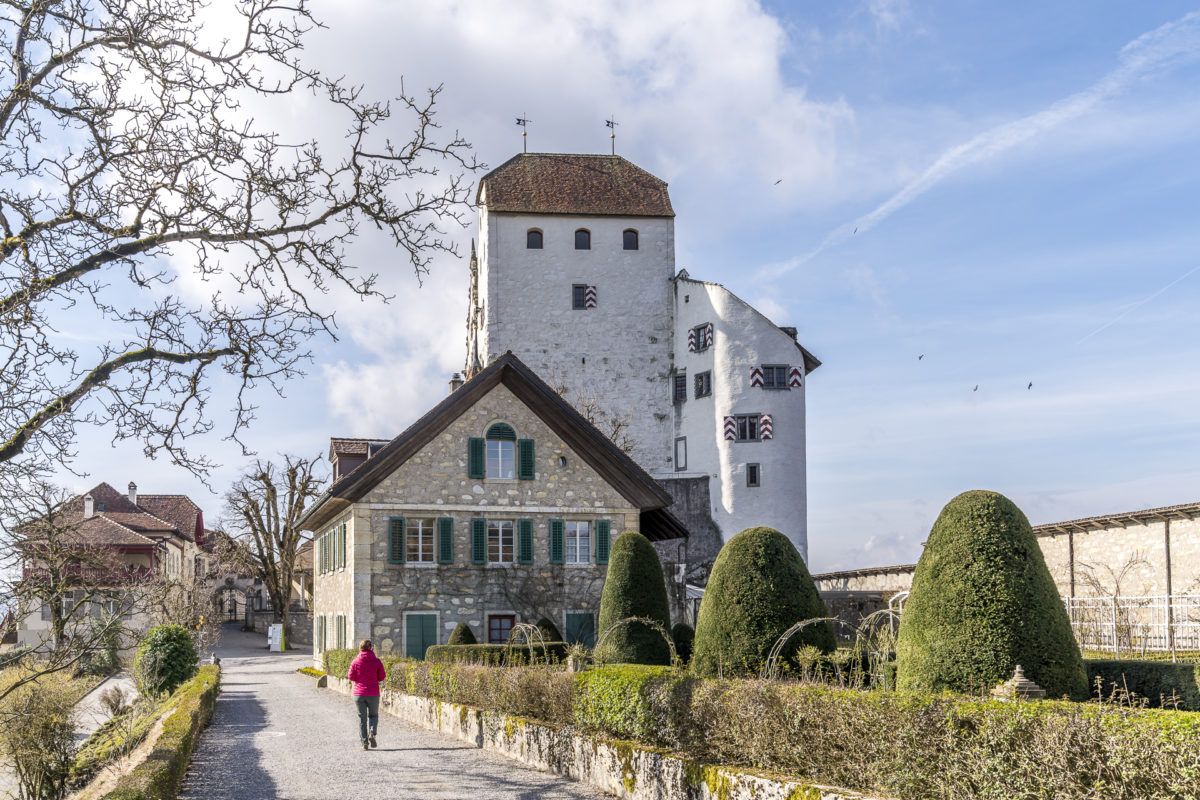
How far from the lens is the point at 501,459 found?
2669 centimetres

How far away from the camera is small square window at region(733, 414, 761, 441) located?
165 ft

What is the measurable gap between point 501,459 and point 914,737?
19746 mm

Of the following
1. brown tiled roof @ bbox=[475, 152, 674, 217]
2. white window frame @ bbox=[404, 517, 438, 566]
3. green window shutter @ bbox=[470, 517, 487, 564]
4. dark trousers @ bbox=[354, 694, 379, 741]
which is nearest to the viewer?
dark trousers @ bbox=[354, 694, 379, 741]

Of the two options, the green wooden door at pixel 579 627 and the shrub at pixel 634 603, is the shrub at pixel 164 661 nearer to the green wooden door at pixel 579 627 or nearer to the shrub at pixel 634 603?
the green wooden door at pixel 579 627

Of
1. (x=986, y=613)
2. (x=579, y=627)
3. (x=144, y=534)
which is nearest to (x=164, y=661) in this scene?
(x=579, y=627)

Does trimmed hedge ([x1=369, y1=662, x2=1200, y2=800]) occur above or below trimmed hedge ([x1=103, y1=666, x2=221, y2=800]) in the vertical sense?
above

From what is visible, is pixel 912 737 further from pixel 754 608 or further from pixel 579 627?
pixel 579 627

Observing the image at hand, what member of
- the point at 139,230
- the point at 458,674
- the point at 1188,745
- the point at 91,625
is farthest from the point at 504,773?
the point at 1188,745

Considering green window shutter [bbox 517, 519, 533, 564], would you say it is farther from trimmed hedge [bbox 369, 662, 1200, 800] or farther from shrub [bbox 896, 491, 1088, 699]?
shrub [bbox 896, 491, 1088, 699]

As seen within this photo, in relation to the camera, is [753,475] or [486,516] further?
[753,475]

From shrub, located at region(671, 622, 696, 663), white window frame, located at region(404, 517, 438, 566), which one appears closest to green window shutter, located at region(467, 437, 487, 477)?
white window frame, located at region(404, 517, 438, 566)

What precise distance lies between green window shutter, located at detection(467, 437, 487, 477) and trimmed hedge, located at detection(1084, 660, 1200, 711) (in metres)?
15.5

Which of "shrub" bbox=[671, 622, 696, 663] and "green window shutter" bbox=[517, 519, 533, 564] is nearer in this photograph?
"shrub" bbox=[671, 622, 696, 663]

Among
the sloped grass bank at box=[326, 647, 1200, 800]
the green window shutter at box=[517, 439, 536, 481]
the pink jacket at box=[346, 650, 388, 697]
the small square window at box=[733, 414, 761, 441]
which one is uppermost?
the small square window at box=[733, 414, 761, 441]
